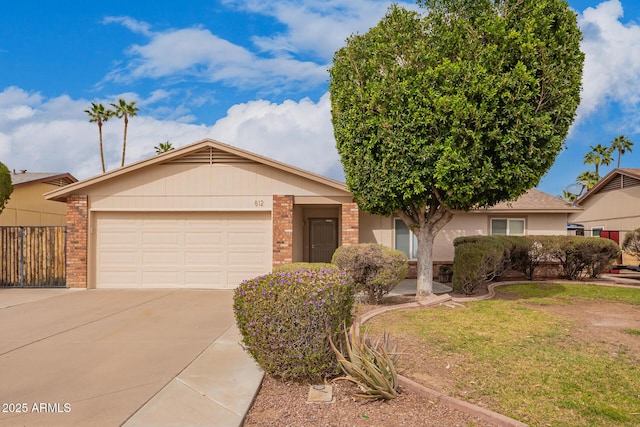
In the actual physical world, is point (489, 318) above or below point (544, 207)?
below

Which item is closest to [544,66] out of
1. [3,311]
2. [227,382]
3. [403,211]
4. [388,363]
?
[403,211]

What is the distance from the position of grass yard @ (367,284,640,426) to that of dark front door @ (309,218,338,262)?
811cm

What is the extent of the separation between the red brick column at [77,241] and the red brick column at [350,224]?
8171mm

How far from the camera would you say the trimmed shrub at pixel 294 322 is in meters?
4.88

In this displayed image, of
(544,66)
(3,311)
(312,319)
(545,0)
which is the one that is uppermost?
(545,0)

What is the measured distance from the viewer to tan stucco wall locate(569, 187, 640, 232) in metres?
22.5

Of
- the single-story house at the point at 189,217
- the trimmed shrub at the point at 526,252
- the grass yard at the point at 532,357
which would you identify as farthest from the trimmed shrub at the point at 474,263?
the single-story house at the point at 189,217

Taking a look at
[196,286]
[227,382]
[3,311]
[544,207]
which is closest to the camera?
[227,382]

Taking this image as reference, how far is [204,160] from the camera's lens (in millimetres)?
13500

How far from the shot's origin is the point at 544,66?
8914 mm

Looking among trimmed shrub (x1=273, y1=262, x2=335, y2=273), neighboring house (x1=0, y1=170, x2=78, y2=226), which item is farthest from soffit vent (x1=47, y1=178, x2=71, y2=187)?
trimmed shrub (x1=273, y1=262, x2=335, y2=273)

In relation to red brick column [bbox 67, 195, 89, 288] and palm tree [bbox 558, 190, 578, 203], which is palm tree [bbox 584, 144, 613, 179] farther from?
red brick column [bbox 67, 195, 89, 288]

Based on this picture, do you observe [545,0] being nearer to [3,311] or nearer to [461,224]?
[461,224]

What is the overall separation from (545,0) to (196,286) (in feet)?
39.3
